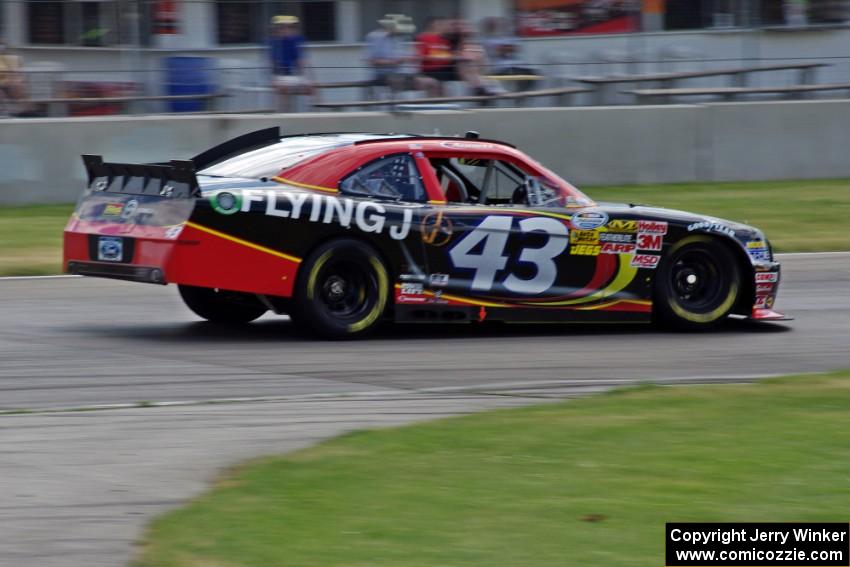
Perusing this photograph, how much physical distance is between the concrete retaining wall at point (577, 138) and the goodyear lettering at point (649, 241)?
25.8ft

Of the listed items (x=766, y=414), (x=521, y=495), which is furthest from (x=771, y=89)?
(x=521, y=495)

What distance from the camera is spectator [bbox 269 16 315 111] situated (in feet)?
59.8

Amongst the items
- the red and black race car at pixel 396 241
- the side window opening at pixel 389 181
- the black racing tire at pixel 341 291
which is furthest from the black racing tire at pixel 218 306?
the side window opening at pixel 389 181

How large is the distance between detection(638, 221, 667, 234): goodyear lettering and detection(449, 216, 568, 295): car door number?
625 mm

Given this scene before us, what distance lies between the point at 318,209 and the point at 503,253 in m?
1.42

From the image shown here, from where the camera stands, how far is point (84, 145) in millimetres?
16781

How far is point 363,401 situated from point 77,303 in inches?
176

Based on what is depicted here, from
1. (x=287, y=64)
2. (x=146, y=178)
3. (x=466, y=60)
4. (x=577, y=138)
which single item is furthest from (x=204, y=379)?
(x=466, y=60)

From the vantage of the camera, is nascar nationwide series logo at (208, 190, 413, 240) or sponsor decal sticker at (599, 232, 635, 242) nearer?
nascar nationwide series logo at (208, 190, 413, 240)

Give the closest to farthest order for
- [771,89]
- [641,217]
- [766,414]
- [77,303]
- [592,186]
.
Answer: [766,414] < [641,217] < [77,303] < [592,186] < [771,89]

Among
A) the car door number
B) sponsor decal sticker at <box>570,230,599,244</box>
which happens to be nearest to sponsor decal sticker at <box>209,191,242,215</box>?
the car door number

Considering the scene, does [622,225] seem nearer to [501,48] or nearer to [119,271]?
[119,271]

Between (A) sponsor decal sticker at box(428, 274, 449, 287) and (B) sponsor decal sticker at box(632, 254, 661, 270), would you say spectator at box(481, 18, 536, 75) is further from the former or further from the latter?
(A) sponsor decal sticker at box(428, 274, 449, 287)

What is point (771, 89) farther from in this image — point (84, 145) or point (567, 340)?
point (567, 340)
